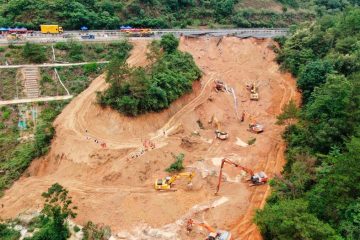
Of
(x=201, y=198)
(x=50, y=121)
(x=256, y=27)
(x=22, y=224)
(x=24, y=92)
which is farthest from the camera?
(x=256, y=27)

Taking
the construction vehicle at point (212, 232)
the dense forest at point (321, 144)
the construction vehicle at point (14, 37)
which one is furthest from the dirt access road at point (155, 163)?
the construction vehicle at point (14, 37)

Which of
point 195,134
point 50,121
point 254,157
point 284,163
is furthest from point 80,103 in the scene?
point 284,163

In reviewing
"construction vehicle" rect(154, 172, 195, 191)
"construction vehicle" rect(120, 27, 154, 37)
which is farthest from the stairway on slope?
"construction vehicle" rect(154, 172, 195, 191)

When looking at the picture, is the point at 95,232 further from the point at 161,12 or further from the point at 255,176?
the point at 161,12

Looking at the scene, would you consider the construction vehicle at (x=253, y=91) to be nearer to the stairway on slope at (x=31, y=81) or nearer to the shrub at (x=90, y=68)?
the shrub at (x=90, y=68)

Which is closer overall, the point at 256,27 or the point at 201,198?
the point at 201,198

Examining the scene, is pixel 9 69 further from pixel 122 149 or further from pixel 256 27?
pixel 256 27
